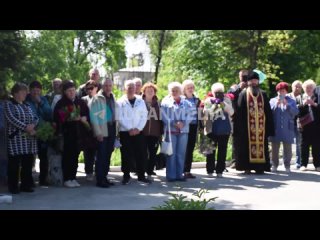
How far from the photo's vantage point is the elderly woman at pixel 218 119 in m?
11.1

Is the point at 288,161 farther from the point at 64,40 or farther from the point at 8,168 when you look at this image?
the point at 64,40

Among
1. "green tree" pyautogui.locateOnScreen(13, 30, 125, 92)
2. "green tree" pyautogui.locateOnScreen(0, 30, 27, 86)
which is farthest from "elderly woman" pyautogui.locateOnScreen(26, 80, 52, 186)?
"green tree" pyautogui.locateOnScreen(13, 30, 125, 92)

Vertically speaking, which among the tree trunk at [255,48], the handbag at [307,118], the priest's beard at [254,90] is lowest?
the handbag at [307,118]

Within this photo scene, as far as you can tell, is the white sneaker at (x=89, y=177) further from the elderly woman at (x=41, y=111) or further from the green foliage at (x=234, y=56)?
the green foliage at (x=234, y=56)

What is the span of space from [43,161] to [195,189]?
115 inches

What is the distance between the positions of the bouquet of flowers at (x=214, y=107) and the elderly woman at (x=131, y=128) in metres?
1.45

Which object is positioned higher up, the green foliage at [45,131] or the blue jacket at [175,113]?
the blue jacket at [175,113]

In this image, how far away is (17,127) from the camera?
358 inches

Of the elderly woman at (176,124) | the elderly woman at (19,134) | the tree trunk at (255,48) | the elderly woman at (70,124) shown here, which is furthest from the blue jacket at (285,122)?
the tree trunk at (255,48)

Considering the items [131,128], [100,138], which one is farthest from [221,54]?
[100,138]

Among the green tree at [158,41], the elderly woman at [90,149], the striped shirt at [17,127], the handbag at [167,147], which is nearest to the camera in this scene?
the striped shirt at [17,127]

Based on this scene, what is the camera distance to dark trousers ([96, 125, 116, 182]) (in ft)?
32.8

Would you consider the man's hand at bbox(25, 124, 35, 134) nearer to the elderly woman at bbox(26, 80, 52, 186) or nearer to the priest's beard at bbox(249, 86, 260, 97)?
the elderly woman at bbox(26, 80, 52, 186)

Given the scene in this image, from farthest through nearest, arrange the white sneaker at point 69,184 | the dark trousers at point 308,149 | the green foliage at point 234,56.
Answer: the green foliage at point 234,56
the dark trousers at point 308,149
the white sneaker at point 69,184
